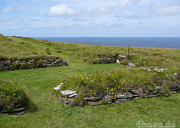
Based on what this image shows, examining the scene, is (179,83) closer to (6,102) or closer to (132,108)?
(132,108)

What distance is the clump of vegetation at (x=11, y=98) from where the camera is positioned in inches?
236

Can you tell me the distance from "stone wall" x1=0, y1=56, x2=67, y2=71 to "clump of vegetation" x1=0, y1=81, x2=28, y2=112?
22.7 feet

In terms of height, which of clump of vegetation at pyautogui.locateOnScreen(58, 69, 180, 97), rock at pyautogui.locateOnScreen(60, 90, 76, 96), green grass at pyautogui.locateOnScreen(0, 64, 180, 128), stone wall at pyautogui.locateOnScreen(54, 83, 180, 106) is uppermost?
clump of vegetation at pyautogui.locateOnScreen(58, 69, 180, 97)

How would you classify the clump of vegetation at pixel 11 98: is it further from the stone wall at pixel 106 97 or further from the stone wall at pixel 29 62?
the stone wall at pixel 29 62

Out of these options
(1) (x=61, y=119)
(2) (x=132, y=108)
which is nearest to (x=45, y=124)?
(1) (x=61, y=119)

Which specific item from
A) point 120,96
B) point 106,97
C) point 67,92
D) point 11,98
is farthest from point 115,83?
point 11,98

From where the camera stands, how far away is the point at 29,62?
1367 cm

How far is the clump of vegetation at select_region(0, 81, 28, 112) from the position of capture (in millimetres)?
5993

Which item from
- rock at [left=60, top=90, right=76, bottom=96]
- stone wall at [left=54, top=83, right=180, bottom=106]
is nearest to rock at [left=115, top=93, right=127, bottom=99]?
stone wall at [left=54, top=83, right=180, bottom=106]

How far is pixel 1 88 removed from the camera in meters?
6.39

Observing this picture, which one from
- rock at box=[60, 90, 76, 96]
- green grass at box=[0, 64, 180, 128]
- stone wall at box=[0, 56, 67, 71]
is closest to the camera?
green grass at box=[0, 64, 180, 128]

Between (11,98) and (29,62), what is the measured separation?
26.3 ft

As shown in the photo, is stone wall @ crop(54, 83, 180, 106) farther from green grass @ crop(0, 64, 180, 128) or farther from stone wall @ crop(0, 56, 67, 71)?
stone wall @ crop(0, 56, 67, 71)

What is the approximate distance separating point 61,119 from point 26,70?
8232mm
